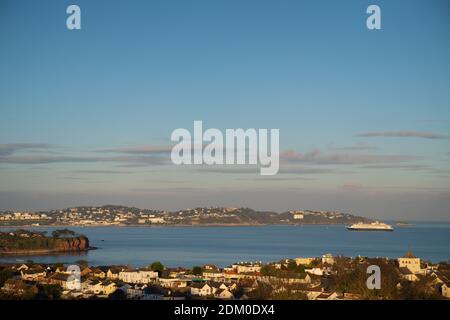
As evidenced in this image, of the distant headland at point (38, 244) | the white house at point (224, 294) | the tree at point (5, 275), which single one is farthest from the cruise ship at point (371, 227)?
the white house at point (224, 294)

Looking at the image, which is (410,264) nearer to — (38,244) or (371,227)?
(38,244)

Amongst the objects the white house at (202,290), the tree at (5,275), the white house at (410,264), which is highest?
the white house at (202,290)

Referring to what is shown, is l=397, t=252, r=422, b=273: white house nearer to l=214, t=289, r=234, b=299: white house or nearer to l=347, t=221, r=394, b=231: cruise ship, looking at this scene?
l=214, t=289, r=234, b=299: white house

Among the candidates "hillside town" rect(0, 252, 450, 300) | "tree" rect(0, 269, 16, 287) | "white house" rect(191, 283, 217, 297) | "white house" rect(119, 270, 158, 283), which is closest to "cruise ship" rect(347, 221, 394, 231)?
"hillside town" rect(0, 252, 450, 300)

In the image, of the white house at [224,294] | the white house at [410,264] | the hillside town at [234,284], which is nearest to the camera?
the hillside town at [234,284]

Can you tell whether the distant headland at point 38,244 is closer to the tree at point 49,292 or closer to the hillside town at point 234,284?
the hillside town at point 234,284

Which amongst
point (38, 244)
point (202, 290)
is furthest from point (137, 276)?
point (38, 244)
